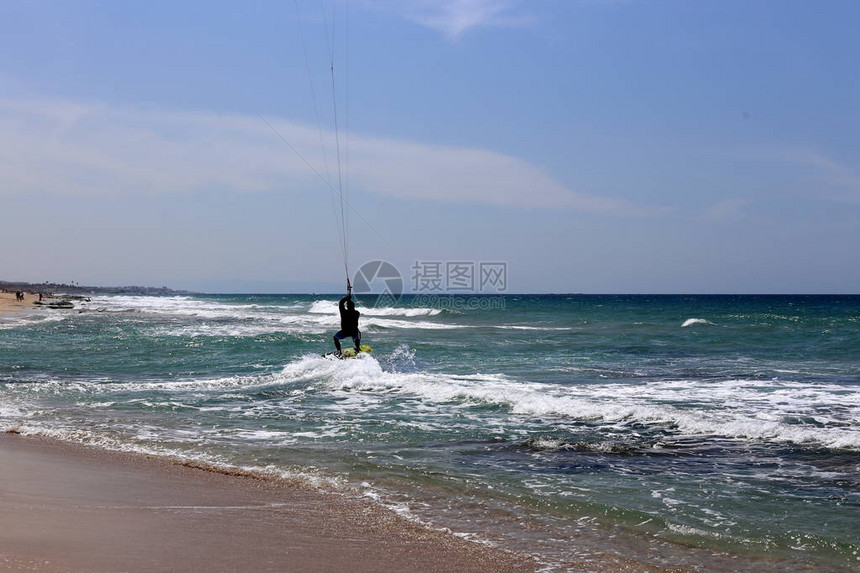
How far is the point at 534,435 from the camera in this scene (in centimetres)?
1041

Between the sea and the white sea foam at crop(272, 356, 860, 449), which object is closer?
the sea

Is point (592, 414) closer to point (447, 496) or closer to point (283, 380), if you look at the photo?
point (447, 496)

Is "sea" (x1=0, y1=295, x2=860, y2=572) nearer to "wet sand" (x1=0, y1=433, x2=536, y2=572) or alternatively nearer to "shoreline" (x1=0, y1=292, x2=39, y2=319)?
"wet sand" (x1=0, y1=433, x2=536, y2=572)

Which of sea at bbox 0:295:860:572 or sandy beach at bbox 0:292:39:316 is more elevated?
sandy beach at bbox 0:292:39:316

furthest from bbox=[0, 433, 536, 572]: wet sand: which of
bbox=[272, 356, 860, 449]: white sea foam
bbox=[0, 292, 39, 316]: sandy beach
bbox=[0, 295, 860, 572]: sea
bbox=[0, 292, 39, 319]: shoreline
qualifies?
bbox=[0, 292, 39, 316]: sandy beach

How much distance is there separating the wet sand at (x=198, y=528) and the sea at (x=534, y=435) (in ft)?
1.47

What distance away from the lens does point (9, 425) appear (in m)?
10.7

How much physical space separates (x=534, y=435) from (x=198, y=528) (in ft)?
18.5

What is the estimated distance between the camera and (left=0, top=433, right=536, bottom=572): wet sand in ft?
16.8

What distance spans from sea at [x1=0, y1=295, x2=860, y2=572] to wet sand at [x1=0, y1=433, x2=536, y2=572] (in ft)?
1.47

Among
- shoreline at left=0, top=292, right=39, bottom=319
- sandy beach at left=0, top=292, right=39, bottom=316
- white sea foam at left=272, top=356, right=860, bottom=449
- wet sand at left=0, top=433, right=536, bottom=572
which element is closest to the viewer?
wet sand at left=0, top=433, right=536, bottom=572

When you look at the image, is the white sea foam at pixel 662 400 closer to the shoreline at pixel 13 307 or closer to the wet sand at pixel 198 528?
the wet sand at pixel 198 528

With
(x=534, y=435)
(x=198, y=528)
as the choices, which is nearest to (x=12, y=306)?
(x=534, y=435)

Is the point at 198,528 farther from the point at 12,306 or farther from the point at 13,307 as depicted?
the point at 12,306
